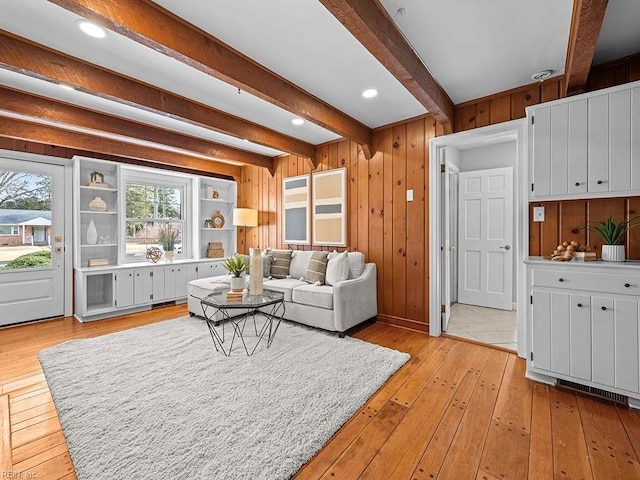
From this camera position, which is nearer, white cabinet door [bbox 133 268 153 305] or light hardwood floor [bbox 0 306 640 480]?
light hardwood floor [bbox 0 306 640 480]

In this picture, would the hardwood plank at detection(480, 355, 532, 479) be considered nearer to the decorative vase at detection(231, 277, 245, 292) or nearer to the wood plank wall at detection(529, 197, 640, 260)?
the wood plank wall at detection(529, 197, 640, 260)

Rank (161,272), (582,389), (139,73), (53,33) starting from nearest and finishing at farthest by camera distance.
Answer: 1. (53,33)
2. (582,389)
3. (139,73)
4. (161,272)

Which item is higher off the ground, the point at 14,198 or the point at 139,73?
the point at 139,73

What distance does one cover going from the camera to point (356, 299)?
11.2ft

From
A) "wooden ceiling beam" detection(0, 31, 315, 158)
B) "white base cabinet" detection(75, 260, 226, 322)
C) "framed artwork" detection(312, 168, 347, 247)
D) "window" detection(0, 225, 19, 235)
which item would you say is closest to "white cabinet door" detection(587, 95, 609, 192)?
"framed artwork" detection(312, 168, 347, 247)

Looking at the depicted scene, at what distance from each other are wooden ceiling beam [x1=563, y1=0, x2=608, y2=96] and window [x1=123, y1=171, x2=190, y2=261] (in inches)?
202

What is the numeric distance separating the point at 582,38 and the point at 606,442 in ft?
7.38

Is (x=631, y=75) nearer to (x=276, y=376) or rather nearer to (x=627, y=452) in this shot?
(x=627, y=452)

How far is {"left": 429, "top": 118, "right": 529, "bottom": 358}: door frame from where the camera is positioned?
8.93 ft

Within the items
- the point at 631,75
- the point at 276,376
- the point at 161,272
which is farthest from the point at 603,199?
the point at 161,272

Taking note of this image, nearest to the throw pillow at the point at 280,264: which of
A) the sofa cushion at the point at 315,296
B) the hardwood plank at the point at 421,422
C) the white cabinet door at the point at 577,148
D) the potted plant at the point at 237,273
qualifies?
the sofa cushion at the point at 315,296

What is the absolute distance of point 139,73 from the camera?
2.46m

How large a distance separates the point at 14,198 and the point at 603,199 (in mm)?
6006

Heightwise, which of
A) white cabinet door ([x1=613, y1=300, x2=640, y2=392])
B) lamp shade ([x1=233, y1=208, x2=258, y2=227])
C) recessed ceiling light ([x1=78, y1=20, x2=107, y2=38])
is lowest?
white cabinet door ([x1=613, y1=300, x2=640, y2=392])
